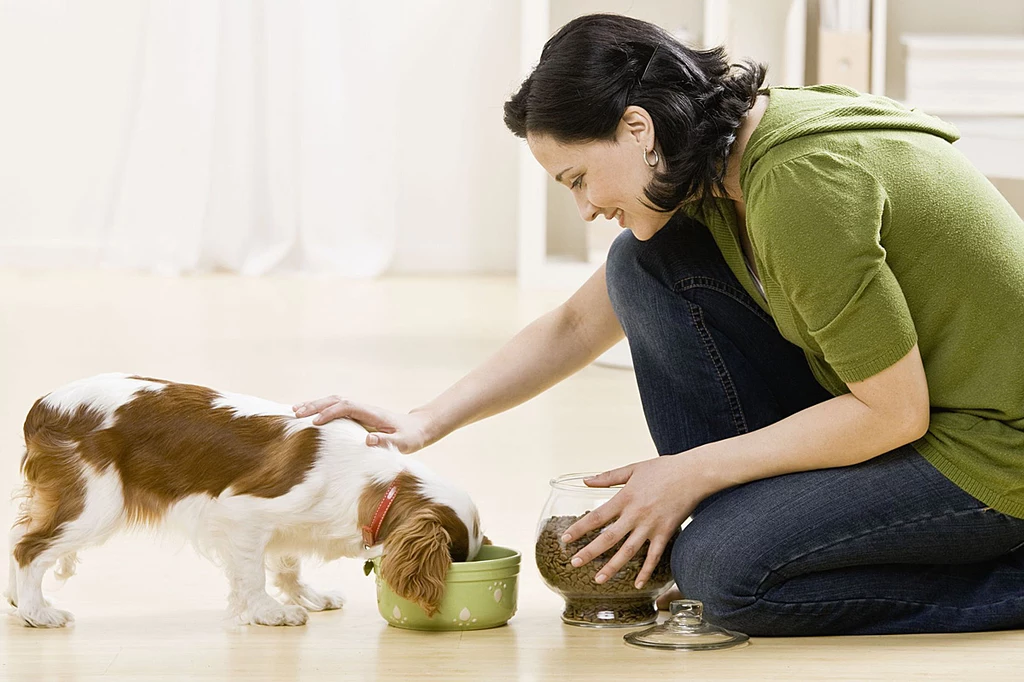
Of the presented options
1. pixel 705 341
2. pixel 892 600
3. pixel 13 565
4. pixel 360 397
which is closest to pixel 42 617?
pixel 13 565

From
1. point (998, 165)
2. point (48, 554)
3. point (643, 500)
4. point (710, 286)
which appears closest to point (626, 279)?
point (710, 286)

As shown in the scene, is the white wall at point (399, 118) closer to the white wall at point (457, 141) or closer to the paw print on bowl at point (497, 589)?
the white wall at point (457, 141)

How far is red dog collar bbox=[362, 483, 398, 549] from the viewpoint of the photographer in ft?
4.92

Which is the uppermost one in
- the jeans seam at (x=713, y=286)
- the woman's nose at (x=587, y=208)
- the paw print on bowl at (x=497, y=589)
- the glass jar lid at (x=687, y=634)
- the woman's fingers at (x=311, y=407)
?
the woman's nose at (x=587, y=208)

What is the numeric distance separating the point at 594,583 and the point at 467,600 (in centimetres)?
14

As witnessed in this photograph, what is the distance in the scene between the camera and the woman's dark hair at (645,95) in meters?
1.40

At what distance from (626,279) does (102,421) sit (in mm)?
617

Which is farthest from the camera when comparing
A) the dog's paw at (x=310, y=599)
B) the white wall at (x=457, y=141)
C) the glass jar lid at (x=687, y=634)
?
the white wall at (x=457, y=141)

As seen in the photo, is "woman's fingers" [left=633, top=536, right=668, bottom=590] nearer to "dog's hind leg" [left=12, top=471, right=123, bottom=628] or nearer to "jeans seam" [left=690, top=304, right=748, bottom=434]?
"jeans seam" [left=690, top=304, right=748, bottom=434]

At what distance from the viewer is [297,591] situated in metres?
1.63

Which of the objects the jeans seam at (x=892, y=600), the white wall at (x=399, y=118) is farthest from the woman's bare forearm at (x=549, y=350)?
the white wall at (x=399, y=118)

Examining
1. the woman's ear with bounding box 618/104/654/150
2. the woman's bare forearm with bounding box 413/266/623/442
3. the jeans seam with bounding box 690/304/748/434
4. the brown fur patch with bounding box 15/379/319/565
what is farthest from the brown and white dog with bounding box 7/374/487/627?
the woman's ear with bounding box 618/104/654/150

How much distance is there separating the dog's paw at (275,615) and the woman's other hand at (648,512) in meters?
0.32

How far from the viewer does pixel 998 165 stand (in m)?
4.21
